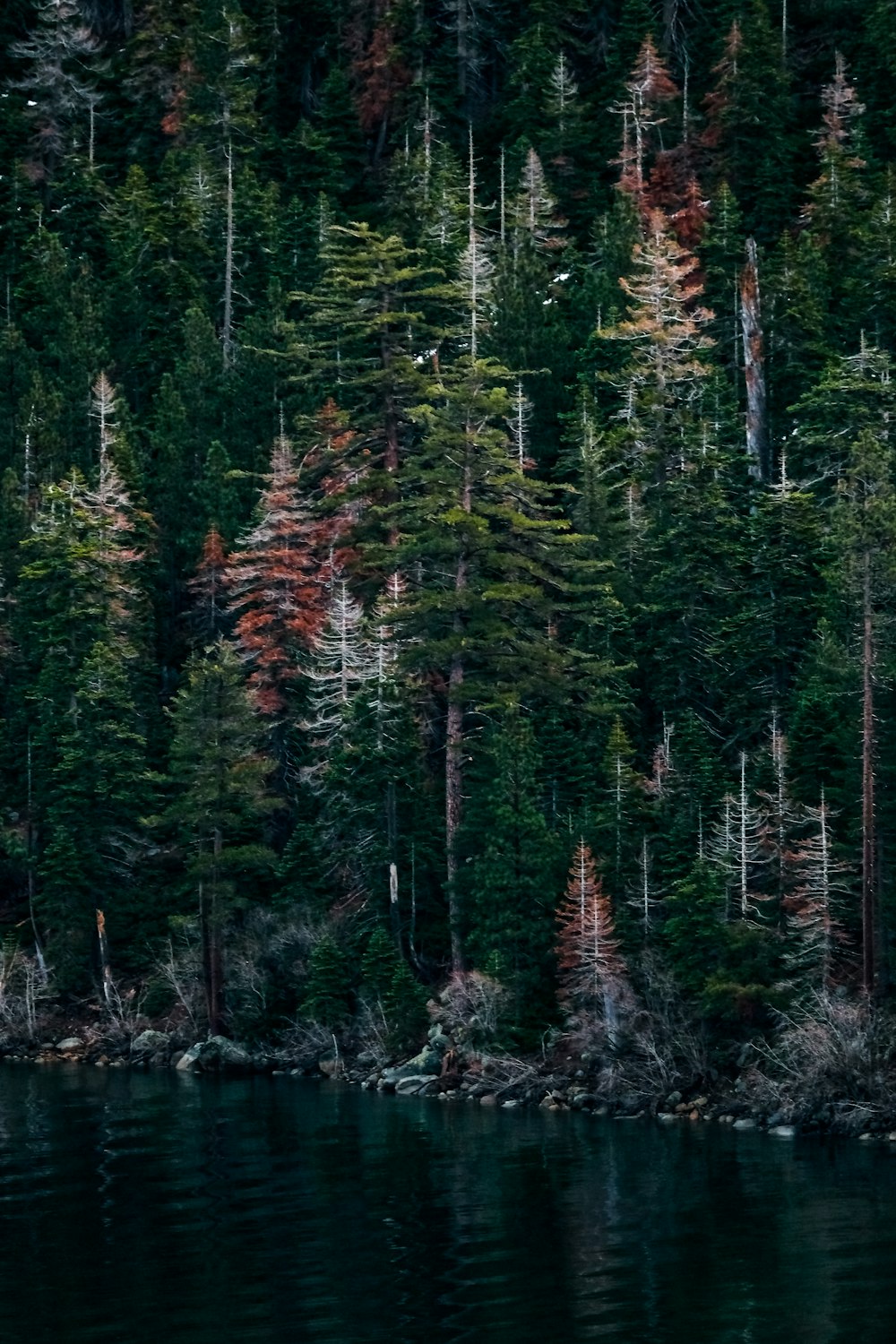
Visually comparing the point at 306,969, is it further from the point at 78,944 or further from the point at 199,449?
the point at 199,449

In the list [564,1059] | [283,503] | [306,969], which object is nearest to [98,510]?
[283,503]

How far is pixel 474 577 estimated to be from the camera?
161 feet

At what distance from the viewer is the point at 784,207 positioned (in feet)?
255

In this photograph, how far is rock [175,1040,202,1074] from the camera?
161ft

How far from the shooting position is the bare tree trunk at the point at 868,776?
3859 cm

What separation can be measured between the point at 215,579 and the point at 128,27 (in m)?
58.8

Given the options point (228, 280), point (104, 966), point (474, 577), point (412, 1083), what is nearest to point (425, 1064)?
point (412, 1083)

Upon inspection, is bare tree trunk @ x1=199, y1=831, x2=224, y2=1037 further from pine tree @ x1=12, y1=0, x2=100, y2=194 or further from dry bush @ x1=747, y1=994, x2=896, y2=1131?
pine tree @ x1=12, y1=0, x2=100, y2=194

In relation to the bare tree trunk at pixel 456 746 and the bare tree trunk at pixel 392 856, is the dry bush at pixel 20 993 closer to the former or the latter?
the bare tree trunk at pixel 392 856

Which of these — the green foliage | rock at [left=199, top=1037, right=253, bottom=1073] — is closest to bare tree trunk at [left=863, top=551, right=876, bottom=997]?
the green foliage

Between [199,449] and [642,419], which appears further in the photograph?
[199,449]

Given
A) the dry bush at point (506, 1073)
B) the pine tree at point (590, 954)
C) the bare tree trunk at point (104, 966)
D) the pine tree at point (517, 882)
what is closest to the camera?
the pine tree at point (590, 954)

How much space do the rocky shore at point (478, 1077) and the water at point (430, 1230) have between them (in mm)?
976

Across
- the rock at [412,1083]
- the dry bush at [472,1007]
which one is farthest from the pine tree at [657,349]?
the rock at [412,1083]
